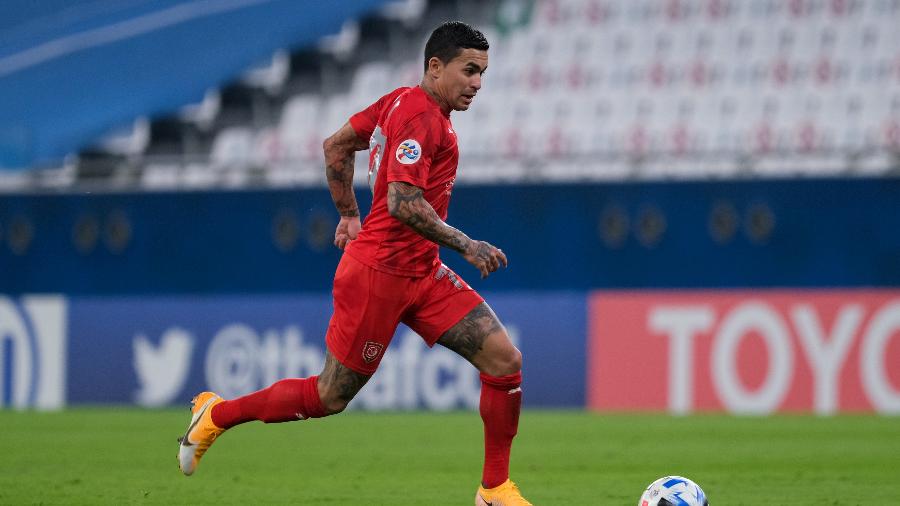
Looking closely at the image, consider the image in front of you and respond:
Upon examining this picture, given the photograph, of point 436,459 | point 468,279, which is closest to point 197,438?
point 436,459

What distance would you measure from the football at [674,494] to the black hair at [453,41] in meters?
2.01

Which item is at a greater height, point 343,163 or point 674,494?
point 343,163

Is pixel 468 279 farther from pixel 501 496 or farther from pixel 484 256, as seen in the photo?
pixel 484 256

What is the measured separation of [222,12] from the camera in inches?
894

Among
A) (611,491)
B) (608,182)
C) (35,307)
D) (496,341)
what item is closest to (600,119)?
(608,182)

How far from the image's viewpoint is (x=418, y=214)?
6121 mm

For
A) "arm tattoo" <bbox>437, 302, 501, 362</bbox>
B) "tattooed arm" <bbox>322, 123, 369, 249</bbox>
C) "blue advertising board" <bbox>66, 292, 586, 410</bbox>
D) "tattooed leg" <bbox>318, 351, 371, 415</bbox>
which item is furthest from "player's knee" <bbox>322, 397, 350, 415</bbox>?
"blue advertising board" <bbox>66, 292, 586, 410</bbox>

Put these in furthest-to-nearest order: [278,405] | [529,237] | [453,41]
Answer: [529,237]
[278,405]
[453,41]

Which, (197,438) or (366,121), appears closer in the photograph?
(366,121)

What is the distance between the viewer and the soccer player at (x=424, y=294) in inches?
249

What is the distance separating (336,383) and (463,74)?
149 cm

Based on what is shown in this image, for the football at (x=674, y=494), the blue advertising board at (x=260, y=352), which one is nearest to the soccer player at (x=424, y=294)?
the football at (x=674, y=494)

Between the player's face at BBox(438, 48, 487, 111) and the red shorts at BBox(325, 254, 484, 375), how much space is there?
85cm

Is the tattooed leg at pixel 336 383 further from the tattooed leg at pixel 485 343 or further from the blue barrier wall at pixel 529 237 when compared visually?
the blue barrier wall at pixel 529 237
